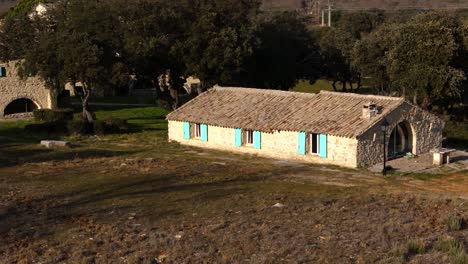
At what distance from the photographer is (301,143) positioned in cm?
3256

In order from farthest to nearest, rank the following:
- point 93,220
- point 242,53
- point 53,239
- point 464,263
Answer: point 242,53, point 93,220, point 53,239, point 464,263

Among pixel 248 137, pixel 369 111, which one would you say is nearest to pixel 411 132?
pixel 369 111

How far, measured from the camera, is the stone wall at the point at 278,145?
31.1 meters

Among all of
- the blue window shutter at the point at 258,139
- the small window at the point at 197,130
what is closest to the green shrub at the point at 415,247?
the blue window shutter at the point at 258,139

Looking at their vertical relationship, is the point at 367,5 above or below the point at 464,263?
above

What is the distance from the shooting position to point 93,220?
21359 mm

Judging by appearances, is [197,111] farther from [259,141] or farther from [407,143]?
[407,143]

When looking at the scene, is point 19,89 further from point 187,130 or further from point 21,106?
point 187,130

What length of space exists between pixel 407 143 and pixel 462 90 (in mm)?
13993

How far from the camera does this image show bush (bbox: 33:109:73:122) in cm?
4520

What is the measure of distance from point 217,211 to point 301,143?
35.6 ft

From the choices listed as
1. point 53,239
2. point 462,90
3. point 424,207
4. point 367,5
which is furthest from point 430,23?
point 367,5

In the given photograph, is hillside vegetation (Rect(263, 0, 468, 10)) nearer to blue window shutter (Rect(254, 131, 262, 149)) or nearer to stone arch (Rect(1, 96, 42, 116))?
stone arch (Rect(1, 96, 42, 116))

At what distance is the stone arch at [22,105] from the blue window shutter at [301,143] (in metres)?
24.9
